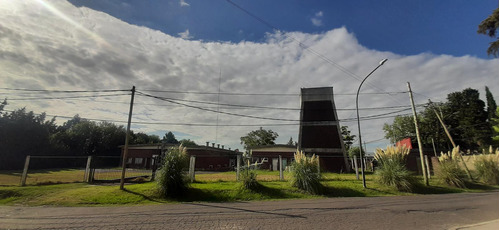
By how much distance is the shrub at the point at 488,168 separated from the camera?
50.3ft

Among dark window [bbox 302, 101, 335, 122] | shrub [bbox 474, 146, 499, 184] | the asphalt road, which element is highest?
dark window [bbox 302, 101, 335, 122]

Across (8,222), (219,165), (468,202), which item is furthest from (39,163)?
(468,202)

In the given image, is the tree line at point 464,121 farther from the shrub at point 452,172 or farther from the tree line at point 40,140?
the tree line at point 40,140

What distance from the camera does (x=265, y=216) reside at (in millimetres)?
7648

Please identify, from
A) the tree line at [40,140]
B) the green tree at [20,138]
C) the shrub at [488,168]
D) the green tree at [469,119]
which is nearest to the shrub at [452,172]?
the shrub at [488,168]

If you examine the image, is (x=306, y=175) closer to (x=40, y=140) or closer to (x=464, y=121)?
(x=464, y=121)

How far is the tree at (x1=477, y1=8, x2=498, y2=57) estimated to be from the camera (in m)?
12.1

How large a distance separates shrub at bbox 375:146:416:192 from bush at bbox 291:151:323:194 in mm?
4367

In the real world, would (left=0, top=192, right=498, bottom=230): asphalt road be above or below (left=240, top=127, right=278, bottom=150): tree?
below

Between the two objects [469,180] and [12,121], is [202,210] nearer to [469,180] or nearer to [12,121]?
[469,180]

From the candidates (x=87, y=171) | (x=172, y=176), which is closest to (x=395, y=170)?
(x=172, y=176)

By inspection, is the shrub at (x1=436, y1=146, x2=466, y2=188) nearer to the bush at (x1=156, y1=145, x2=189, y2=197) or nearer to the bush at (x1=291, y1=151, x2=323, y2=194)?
the bush at (x1=291, y1=151, x2=323, y2=194)

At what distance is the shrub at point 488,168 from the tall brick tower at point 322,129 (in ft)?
42.0

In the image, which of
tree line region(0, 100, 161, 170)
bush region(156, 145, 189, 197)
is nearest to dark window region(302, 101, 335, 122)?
bush region(156, 145, 189, 197)
